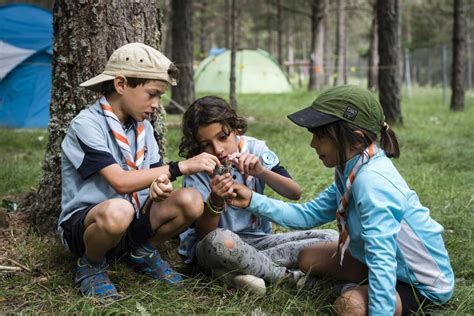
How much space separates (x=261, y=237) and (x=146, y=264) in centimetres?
64

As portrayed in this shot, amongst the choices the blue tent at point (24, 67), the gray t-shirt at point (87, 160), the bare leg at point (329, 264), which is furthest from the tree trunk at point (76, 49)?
the blue tent at point (24, 67)

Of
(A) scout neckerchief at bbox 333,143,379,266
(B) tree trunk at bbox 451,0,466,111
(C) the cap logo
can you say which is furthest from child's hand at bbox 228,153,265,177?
(B) tree trunk at bbox 451,0,466,111

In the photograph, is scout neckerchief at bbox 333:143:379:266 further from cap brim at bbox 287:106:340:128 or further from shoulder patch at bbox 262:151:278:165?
shoulder patch at bbox 262:151:278:165

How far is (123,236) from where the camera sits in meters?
2.73

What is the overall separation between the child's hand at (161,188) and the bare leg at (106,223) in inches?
4.6

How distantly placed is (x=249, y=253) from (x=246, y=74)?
1677 centimetres

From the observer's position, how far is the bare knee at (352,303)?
230cm

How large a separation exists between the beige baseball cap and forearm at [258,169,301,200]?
0.66 metres

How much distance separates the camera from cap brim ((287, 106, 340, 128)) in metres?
2.43

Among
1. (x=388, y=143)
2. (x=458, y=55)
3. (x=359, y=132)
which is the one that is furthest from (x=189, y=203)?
(x=458, y=55)

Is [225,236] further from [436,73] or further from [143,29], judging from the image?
[436,73]

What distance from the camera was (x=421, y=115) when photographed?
37.5 feet

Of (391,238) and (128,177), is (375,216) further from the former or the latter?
(128,177)

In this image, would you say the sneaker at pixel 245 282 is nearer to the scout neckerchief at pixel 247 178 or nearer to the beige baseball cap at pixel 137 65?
the scout neckerchief at pixel 247 178
